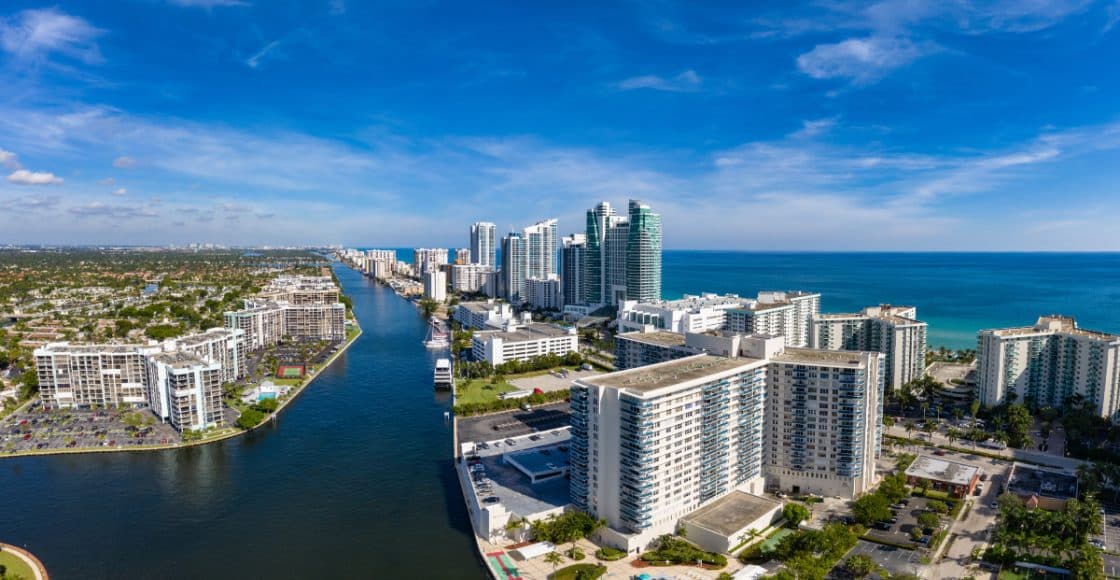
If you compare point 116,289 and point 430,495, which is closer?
point 430,495

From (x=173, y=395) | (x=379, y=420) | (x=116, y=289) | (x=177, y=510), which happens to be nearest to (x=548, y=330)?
(x=379, y=420)

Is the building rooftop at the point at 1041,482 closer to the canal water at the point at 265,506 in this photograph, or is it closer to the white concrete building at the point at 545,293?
the canal water at the point at 265,506

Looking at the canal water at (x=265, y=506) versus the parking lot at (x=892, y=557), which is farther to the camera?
the canal water at (x=265, y=506)

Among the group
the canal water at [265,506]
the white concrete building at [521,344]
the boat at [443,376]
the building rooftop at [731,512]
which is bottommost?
the canal water at [265,506]

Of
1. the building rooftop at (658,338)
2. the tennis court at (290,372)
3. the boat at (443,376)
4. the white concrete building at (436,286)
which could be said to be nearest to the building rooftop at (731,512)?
the building rooftop at (658,338)

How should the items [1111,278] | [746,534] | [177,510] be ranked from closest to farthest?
1. [746,534]
2. [177,510]
3. [1111,278]

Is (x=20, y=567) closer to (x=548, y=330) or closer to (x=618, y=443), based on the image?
(x=618, y=443)

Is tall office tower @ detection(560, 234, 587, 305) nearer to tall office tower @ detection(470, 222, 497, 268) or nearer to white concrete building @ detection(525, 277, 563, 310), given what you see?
white concrete building @ detection(525, 277, 563, 310)
